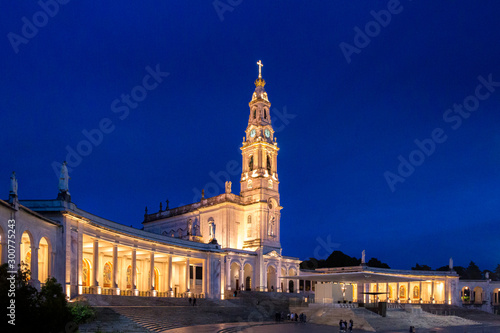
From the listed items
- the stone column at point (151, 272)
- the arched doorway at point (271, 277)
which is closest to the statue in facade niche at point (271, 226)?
the arched doorway at point (271, 277)

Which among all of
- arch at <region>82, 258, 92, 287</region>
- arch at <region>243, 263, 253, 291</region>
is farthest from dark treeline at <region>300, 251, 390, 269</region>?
arch at <region>82, 258, 92, 287</region>

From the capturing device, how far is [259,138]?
71.2 m

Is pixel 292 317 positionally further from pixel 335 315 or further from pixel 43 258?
pixel 43 258

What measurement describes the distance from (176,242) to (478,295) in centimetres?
6169

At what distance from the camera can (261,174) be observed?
230ft

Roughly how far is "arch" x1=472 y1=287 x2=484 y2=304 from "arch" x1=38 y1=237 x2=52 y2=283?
78.7 m

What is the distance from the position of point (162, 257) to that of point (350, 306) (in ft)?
67.7

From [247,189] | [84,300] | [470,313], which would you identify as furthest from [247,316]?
→ [470,313]

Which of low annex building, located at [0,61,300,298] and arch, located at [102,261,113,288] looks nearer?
low annex building, located at [0,61,300,298]

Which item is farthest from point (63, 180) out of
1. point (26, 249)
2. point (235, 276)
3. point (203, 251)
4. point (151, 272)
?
point (235, 276)

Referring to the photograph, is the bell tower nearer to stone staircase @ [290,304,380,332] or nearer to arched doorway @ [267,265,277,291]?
arched doorway @ [267,265,277,291]

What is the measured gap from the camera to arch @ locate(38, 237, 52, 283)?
105 feet

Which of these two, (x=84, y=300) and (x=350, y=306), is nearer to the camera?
(x=84, y=300)

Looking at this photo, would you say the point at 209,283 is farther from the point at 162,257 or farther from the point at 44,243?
the point at 44,243
